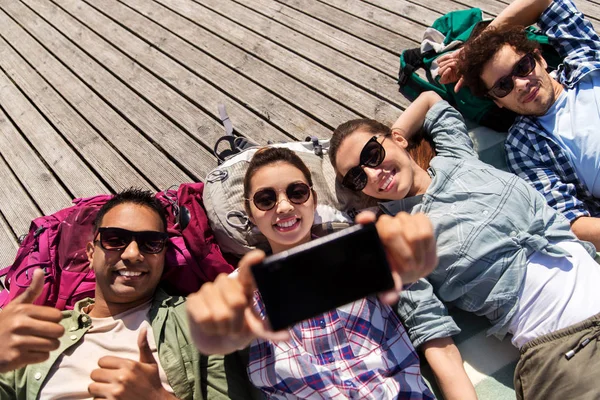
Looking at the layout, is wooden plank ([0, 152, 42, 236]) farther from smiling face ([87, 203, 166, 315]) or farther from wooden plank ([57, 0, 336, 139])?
wooden plank ([57, 0, 336, 139])

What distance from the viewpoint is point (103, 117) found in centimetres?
332

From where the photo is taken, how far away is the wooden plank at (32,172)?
289cm

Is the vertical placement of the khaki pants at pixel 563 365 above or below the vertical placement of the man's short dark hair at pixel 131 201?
below

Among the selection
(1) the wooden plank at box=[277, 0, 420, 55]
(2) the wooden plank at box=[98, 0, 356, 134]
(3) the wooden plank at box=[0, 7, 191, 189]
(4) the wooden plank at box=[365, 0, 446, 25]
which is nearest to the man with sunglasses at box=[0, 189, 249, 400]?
(3) the wooden plank at box=[0, 7, 191, 189]

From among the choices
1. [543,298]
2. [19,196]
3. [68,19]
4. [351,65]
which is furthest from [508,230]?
[68,19]

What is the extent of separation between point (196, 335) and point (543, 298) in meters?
1.55

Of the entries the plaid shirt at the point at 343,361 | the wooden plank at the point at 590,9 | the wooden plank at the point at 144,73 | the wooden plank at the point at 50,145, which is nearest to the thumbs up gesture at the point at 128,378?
the plaid shirt at the point at 343,361

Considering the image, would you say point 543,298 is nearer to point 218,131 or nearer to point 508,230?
point 508,230

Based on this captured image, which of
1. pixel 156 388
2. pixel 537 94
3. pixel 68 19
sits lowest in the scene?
pixel 156 388

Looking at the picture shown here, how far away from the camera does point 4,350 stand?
4.75 feet

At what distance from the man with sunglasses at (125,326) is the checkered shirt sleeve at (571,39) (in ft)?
8.07

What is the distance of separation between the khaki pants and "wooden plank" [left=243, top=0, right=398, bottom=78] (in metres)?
2.12

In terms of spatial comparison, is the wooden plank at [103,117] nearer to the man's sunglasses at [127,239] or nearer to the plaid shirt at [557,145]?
the man's sunglasses at [127,239]

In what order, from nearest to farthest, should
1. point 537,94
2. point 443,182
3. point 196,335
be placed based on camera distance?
point 196,335
point 443,182
point 537,94
